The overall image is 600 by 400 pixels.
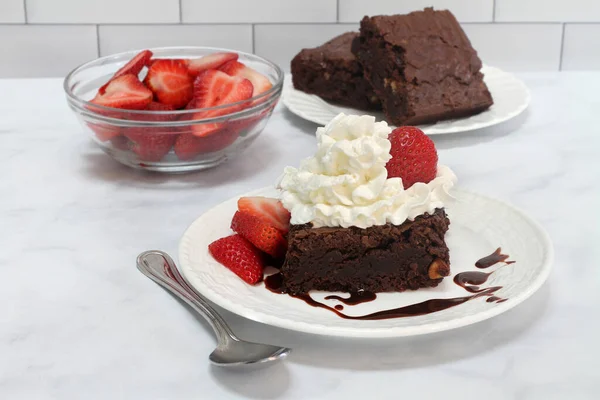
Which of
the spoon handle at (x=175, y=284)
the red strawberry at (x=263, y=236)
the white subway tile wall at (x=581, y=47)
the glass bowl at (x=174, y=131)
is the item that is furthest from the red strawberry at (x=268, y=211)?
the white subway tile wall at (x=581, y=47)

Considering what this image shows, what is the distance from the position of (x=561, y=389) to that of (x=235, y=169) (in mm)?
811

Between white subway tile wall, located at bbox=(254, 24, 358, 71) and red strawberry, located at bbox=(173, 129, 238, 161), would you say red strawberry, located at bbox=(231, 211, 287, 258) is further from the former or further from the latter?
white subway tile wall, located at bbox=(254, 24, 358, 71)

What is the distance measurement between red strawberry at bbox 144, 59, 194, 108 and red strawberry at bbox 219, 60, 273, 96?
85 millimetres

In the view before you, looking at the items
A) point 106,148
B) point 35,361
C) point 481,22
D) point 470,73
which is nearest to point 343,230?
point 35,361

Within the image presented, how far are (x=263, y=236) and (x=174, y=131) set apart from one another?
372mm

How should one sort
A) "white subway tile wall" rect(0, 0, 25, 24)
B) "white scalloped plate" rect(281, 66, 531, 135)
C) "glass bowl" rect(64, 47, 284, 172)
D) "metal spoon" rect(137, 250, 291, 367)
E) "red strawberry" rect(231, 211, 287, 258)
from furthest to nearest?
"white subway tile wall" rect(0, 0, 25, 24)
"white scalloped plate" rect(281, 66, 531, 135)
"glass bowl" rect(64, 47, 284, 172)
"red strawberry" rect(231, 211, 287, 258)
"metal spoon" rect(137, 250, 291, 367)

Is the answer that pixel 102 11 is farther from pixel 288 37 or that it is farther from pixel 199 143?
pixel 199 143

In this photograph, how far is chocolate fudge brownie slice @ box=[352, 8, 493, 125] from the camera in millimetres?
1656

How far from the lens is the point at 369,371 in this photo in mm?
900

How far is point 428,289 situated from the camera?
1059 millimetres

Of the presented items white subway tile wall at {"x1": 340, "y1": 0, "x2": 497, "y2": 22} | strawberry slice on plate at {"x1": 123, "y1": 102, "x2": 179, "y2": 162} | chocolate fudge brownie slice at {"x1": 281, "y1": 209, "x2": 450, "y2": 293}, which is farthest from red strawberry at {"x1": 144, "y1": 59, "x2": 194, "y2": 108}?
white subway tile wall at {"x1": 340, "y1": 0, "x2": 497, "y2": 22}

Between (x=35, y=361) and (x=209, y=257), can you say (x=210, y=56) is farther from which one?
(x=35, y=361)

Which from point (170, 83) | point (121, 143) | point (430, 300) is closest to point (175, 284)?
point (430, 300)

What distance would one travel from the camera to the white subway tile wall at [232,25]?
7.07ft
